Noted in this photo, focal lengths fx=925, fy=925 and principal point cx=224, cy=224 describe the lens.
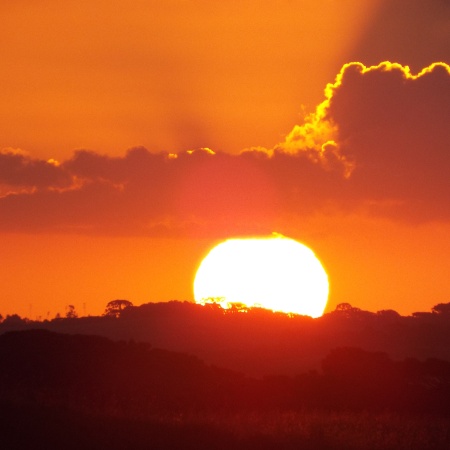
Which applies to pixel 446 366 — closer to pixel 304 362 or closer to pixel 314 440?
pixel 314 440

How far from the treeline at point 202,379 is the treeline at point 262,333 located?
53505mm

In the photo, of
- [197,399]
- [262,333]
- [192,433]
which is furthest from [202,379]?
[262,333]

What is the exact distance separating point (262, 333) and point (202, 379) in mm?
96572

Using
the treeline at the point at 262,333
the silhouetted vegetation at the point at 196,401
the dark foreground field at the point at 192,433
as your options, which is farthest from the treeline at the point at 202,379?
the treeline at the point at 262,333

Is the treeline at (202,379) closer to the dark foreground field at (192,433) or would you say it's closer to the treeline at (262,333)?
the dark foreground field at (192,433)

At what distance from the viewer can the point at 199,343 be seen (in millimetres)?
142750

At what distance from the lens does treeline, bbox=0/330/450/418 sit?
156 ft

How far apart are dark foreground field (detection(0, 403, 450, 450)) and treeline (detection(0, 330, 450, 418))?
7.62 m

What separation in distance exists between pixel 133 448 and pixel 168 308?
147737mm

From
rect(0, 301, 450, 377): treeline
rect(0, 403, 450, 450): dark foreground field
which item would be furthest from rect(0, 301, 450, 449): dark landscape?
rect(0, 301, 450, 377): treeline

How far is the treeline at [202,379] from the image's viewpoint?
156ft

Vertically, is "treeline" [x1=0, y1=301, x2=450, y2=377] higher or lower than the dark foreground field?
higher

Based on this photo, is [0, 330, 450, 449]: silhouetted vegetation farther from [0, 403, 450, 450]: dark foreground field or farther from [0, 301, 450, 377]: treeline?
[0, 301, 450, 377]: treeline

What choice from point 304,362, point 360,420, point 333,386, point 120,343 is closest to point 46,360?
point 120,343
